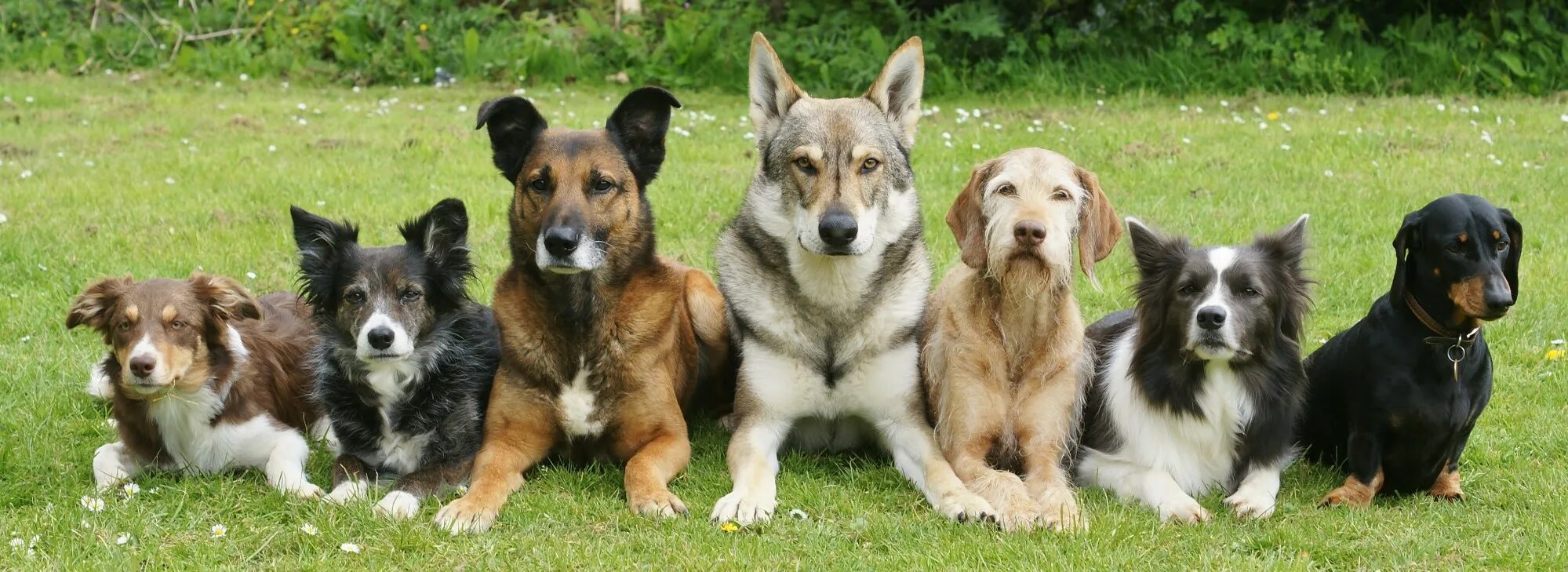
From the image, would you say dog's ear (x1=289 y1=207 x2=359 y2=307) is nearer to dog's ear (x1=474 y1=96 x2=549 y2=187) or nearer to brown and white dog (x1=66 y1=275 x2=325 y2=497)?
brown and white dog (x1=66 y1=275 x2=325 y2=497)

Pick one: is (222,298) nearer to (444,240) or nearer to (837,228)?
(444,240)

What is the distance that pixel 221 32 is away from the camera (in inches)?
629

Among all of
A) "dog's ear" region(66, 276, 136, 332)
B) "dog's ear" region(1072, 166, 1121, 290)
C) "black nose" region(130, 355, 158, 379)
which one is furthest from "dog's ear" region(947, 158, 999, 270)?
"dog's ear" region(66, 276, 136, 332)

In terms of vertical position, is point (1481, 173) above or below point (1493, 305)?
below

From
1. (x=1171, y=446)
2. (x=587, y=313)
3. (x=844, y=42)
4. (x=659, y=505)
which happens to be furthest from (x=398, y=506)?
(x=844, y=42)

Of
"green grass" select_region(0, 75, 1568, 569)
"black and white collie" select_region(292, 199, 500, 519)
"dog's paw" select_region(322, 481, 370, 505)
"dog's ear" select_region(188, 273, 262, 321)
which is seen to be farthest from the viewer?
"dog's ear" select_region(188, 273, 262, 321)

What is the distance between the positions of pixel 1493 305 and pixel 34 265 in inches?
304

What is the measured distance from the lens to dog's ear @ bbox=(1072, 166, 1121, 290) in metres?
5.20

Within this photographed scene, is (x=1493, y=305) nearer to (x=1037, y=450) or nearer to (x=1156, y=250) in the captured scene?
(x=1156, y=250)

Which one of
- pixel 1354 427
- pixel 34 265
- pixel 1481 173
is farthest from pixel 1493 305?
pixel 34 265

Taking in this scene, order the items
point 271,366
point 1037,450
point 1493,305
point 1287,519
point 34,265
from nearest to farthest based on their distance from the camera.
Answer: point 1493,305
point 1287,519
point 1037,450
point 271,366
point 34,265

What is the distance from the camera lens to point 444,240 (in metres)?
5.38

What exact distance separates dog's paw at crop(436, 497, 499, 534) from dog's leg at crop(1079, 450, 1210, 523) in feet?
7.54

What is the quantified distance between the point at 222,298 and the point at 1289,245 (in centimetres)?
413
